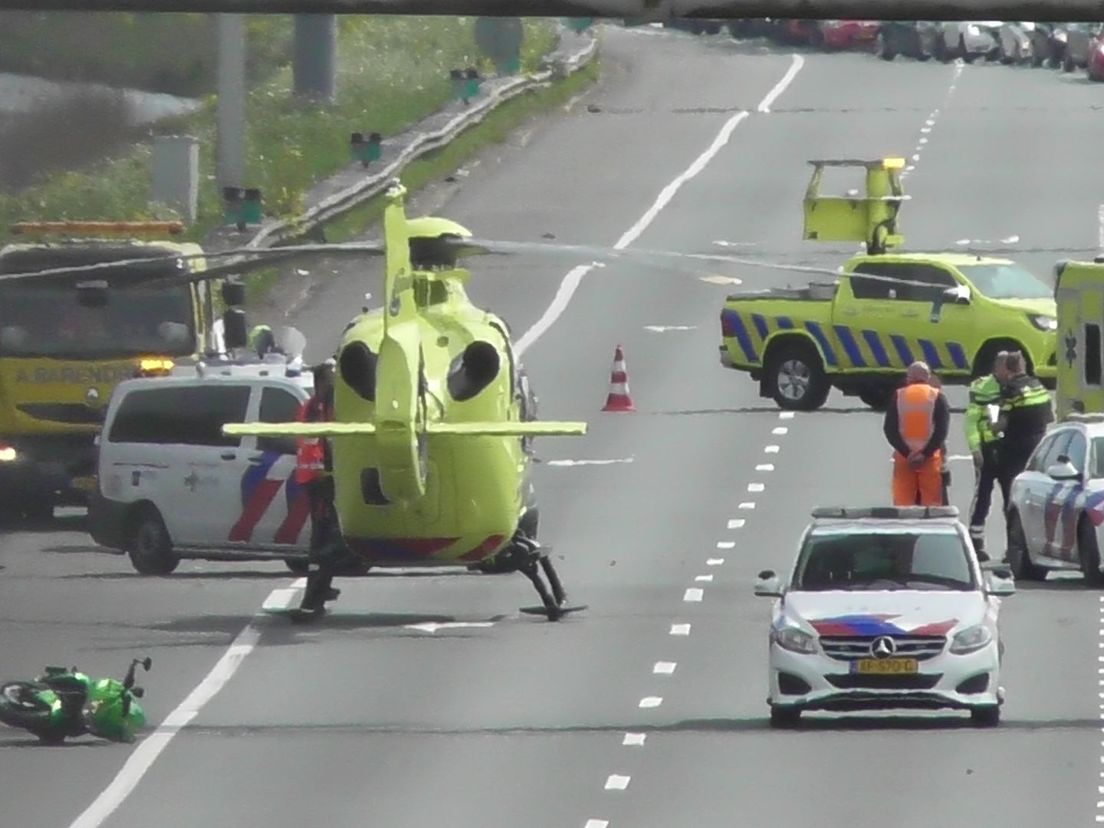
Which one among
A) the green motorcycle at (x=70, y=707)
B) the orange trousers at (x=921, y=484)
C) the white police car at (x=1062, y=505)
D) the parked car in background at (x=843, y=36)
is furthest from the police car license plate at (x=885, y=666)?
the parked car in background at (x=843, y=36)

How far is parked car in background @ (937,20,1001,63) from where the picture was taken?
85750 millimetres

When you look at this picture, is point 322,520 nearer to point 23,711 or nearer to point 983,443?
point 23,711

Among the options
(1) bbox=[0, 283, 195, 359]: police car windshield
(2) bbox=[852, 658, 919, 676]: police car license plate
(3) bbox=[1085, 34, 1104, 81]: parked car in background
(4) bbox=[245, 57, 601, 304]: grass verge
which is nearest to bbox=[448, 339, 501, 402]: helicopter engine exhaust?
(2) bbox=[852, 658, 919, 676]: police car license plate

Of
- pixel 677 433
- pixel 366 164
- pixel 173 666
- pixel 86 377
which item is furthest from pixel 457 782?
pixel 366 164

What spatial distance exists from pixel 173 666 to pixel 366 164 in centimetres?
3293

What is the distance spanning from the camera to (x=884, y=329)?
40.1 meters

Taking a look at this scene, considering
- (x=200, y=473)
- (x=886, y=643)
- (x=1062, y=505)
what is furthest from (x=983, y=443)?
(x=886, y=643)

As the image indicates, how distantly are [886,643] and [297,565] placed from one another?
909 centimetres

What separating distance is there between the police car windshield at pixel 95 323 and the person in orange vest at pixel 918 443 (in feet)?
23.4

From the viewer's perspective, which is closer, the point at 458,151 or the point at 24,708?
the point at 24,708

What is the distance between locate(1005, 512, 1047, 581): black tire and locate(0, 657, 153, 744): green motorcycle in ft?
31.7

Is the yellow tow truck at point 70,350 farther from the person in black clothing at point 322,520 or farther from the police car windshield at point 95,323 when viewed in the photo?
the person in black clothing at point 322,520

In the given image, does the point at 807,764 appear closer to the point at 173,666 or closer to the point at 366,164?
the point at 173,666

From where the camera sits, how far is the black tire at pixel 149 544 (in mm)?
A: 29156
